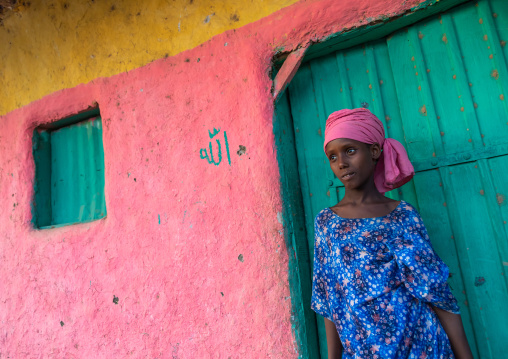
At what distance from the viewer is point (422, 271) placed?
1.20 meters

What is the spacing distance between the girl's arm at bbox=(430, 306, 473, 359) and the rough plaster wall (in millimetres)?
1726

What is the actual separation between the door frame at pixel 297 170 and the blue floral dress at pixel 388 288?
0.39 meters

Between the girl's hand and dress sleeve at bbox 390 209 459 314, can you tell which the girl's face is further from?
the girl's hand

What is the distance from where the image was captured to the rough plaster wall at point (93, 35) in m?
2.16

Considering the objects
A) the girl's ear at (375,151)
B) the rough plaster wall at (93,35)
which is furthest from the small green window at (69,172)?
the girl's ear at (375,151)

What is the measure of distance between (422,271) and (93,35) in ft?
9.10

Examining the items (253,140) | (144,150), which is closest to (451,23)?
(253,140)

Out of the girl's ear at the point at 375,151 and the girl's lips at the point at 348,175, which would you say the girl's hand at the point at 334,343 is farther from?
the girl's ear at the point at 375,151

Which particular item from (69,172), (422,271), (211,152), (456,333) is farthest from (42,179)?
(456,333)

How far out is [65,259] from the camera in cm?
242

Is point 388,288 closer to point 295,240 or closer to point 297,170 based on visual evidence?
point 295,240

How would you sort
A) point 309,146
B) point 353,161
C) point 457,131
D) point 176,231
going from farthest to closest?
point 176,231
point 309,146
point 457,131
point 353,161

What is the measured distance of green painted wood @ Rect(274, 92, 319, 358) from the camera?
68.4 inches

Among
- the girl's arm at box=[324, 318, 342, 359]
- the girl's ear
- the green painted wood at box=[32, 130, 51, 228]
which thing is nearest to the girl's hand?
the girl's arm at box=[324, 318, 342, 359]
